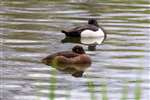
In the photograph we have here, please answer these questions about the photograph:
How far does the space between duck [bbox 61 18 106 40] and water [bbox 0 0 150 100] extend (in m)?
0.20

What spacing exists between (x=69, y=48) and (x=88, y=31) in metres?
2.74

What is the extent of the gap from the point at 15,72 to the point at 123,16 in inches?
392

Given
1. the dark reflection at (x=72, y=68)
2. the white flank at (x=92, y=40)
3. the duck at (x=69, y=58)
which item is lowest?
the white flank at (x=92, y=40)

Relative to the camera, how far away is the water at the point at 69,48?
12711 mm

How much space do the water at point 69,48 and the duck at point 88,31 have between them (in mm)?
205

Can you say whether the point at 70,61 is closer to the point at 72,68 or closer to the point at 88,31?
the point at 72,68

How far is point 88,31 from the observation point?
2092cm

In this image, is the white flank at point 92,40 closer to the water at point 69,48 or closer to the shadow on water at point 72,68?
the water at point 69,48

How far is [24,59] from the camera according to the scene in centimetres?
1600

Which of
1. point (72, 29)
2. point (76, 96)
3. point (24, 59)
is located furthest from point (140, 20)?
point (76, 96)

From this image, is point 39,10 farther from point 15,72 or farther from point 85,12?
point 15,72

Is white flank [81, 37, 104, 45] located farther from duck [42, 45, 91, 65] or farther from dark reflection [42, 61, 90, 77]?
dark reflection [42, 61, 90, 77]

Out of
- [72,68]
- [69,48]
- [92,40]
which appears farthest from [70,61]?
[92,40]

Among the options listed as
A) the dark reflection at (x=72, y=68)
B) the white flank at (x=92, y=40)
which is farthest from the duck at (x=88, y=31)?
the dark reflection at (x=72, y=68)
